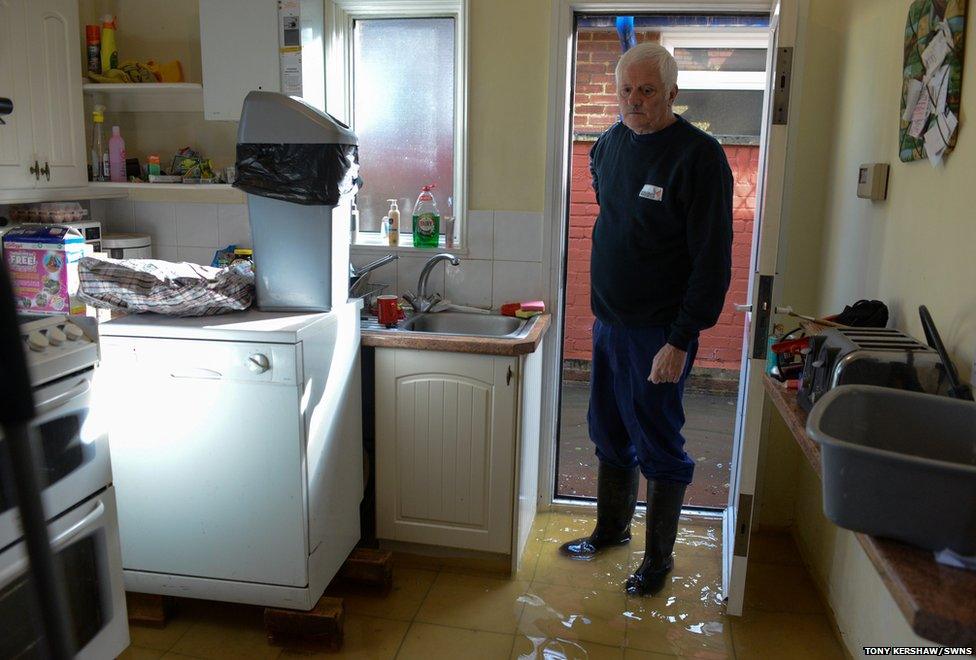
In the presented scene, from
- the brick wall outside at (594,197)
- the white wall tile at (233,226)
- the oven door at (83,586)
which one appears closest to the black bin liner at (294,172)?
the white wall tile at (233,226)

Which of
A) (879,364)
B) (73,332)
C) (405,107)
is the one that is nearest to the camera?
(879,364)

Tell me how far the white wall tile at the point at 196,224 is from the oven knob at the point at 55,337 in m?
1.37

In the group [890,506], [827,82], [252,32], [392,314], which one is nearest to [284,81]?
[252,32]

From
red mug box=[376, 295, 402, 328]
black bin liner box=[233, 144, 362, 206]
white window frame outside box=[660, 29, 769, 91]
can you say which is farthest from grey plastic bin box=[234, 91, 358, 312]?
white window frame outside box=[660, 29, 769, 91]

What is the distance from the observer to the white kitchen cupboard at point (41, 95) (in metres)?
2.39

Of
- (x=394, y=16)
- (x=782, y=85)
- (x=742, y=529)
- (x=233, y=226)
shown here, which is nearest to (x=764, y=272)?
(x=782, y=85)

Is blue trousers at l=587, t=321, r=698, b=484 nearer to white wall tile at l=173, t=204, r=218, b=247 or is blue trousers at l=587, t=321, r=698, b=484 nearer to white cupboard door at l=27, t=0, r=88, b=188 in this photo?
white wall tile at l=173, t=204, r=218, b=247

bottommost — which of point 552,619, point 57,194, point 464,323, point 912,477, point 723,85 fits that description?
point 552,619

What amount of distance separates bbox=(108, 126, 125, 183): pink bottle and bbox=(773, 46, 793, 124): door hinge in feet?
7.34

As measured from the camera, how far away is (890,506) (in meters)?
0.97

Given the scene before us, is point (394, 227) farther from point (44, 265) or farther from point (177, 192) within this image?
point (44, 265)

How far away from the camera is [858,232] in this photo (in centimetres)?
217

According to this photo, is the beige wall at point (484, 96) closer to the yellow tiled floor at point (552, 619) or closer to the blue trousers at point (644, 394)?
the blue trousers at point (644, 394)

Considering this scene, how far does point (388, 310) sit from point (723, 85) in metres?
3.18
